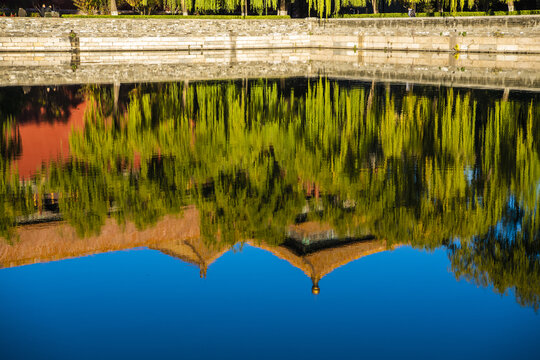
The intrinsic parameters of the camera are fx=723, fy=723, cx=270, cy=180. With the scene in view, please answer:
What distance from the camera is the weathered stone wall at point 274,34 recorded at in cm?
3139

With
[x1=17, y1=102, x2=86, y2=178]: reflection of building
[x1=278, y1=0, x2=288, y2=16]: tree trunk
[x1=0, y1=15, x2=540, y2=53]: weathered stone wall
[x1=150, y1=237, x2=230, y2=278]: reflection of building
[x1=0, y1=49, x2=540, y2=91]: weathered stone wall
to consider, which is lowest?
[x1=150, y1=237, x2=230, y2=278]: reflection of building

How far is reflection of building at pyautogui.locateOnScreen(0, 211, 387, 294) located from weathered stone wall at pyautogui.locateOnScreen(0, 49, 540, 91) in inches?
551

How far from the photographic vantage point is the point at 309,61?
32.1 metres

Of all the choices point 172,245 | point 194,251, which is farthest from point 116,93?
point 194,251

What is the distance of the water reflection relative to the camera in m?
7.16

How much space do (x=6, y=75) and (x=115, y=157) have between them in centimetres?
1468

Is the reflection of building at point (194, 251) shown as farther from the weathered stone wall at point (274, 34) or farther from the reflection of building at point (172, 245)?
the weathered stone wall at point (274, 34)

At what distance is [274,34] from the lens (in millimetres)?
39375

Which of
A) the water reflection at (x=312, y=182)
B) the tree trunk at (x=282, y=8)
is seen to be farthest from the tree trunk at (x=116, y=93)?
the tree trunk at (x=282, y=8)

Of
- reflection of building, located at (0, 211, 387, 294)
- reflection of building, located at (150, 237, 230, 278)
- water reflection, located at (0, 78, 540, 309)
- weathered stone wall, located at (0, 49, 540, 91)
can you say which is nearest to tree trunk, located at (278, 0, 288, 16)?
weathered stone wall, located at (0, 49, 540, 91)

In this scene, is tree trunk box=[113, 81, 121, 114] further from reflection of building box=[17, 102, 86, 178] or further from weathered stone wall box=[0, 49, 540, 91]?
weathered stone wall box=[0, 49, 540, 91]

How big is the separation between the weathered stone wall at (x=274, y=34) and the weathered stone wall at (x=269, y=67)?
799 millimetres

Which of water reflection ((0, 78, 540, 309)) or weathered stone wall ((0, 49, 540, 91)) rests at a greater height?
weathered stone wall ((0, 49, 540, 91))

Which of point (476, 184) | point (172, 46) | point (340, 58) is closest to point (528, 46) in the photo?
point (340, 58)
